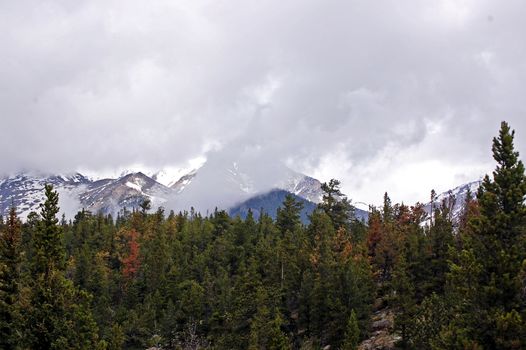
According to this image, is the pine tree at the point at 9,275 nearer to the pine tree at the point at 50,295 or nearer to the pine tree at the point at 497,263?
the pine tree at the point at 50,295

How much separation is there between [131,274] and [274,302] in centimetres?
4311

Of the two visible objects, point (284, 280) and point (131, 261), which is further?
point (131, 261)

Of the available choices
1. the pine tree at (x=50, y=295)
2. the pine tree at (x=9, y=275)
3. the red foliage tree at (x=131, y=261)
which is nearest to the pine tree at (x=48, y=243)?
the pine tree at (x=50, y=295)

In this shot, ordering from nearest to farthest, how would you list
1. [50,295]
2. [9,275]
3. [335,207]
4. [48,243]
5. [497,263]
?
[497,263], [50,295], [48,243], [9,275], [335,207]

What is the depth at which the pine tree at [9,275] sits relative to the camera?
33.7 metres

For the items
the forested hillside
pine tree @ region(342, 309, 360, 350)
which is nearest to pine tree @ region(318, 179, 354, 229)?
the forested hillside

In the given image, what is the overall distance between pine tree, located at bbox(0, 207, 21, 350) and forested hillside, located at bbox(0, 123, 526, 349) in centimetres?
9

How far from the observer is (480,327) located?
27.4m

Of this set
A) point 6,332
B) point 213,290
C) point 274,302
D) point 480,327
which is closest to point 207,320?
point 213,290

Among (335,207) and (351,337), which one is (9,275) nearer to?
(351,337)

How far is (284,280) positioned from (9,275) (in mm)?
37362

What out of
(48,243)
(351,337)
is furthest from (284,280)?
(48,243)

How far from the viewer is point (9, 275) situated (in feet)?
113

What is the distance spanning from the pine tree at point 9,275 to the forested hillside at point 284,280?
3.4 inches
